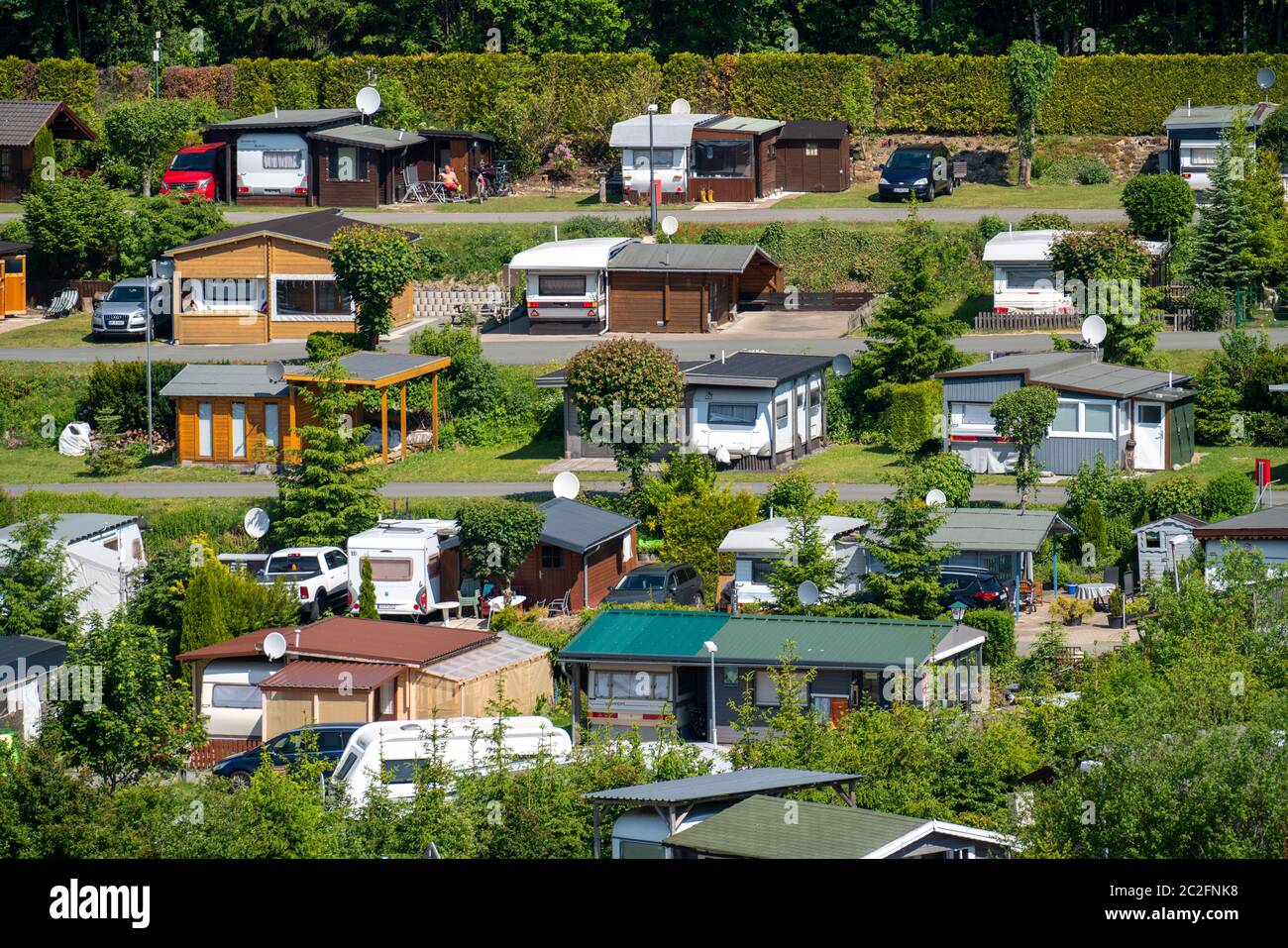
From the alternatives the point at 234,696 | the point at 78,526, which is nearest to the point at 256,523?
the point at 78,526

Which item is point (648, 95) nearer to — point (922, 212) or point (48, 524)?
point (922, 212)

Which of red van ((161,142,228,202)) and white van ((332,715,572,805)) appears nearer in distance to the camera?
white van ((332,715,572,805))

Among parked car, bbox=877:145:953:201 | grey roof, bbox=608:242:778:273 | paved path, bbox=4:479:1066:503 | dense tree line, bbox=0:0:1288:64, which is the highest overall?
dense tree line, bbox=0:0:1288:64

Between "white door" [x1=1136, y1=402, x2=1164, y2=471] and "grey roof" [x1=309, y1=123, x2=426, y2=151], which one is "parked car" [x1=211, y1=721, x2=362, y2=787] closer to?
"white door" [x1=1136, y1=402, x2=1164, y2=471]

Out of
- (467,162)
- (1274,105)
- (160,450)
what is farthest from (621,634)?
(1274,105)

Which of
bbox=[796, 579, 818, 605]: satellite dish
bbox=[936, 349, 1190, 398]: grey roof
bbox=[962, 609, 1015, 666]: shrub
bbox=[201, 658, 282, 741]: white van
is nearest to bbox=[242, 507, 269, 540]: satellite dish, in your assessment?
bbox=[201, 658, 282, 741]: white van

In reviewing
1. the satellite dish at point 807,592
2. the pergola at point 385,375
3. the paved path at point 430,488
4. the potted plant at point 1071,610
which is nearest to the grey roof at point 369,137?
the pergola at point 385,375

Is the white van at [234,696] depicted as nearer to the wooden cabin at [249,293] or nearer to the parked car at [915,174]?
the wooden cabin at [249,293]

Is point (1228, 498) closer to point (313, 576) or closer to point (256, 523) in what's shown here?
point (313, 576)
